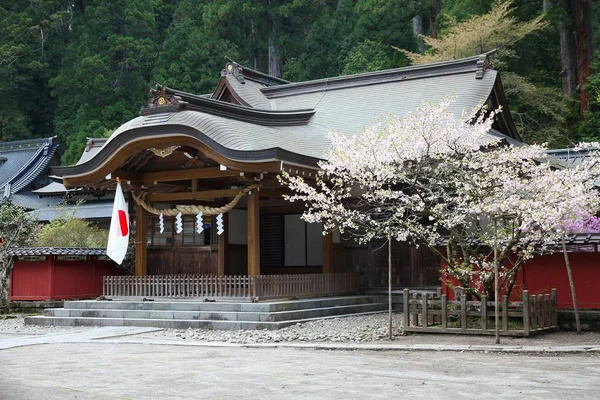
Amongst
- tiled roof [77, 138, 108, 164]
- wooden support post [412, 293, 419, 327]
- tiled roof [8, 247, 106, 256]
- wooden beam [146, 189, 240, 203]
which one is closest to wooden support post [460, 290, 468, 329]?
wooden support post [412, 293, 419, 327]

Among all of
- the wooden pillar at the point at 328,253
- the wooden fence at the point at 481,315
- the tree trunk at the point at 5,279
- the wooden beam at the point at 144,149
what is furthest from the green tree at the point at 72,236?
the wooden fence at the point at 481,315

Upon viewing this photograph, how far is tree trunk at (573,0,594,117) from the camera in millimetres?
31859

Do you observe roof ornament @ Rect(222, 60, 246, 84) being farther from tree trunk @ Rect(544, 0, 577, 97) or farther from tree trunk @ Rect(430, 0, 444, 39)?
tree trunk @ Rect(430, 0, 444, 39)

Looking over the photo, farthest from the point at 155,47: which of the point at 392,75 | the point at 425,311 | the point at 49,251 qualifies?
the point at 425,311

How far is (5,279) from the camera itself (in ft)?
70.7

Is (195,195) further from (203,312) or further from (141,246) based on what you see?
(203,312)

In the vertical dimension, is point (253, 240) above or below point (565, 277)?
above

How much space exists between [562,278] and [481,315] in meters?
2.26

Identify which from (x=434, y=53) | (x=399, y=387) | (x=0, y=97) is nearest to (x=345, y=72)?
(x=434, y=53)

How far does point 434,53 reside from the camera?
3638 centimetres

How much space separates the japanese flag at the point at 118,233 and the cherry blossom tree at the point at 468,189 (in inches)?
219

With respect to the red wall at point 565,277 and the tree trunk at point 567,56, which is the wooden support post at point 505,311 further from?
the tree trunk at point 567,56

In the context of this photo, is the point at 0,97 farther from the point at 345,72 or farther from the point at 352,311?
the point at 352,311

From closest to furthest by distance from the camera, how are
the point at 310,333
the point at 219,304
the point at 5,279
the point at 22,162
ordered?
the point at 310,333, the point at 219,304, the point at 5,279, the point at 22,162
